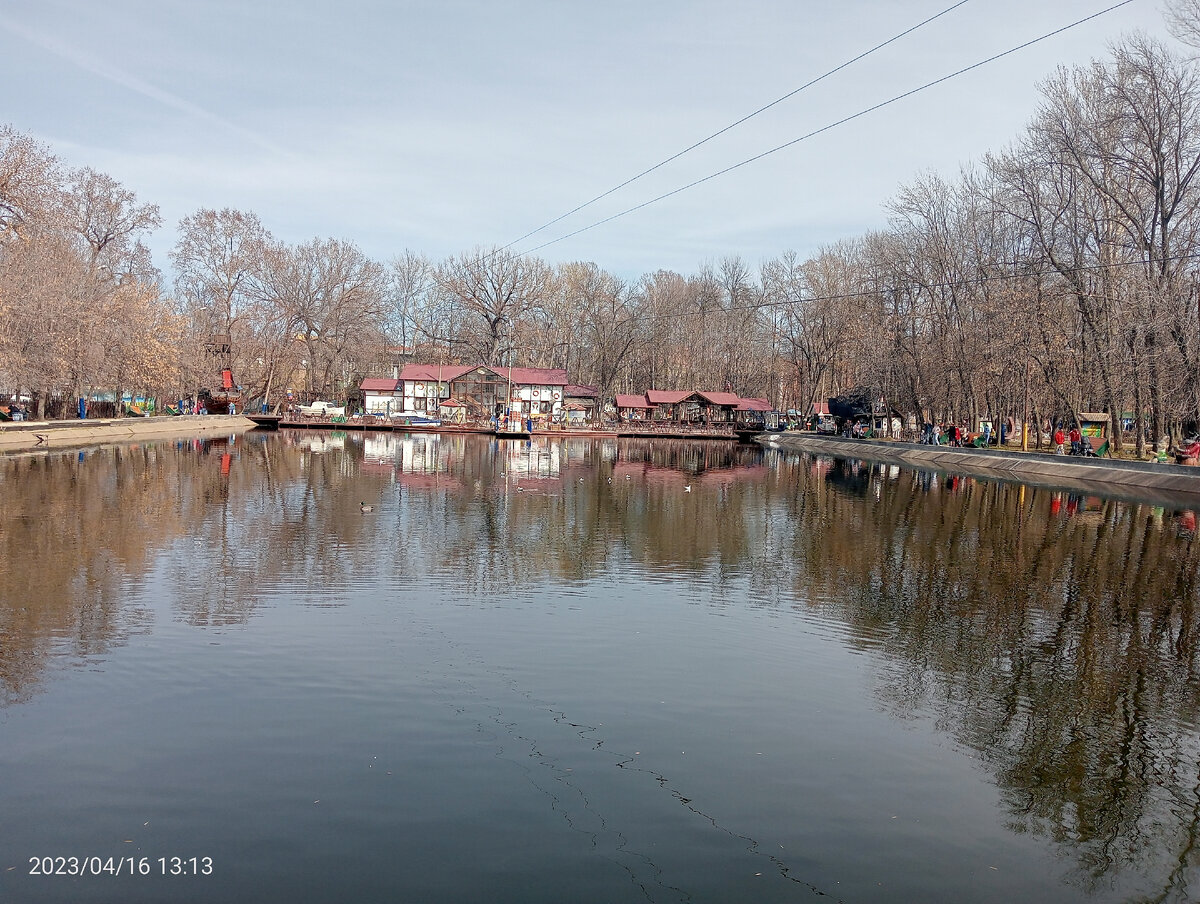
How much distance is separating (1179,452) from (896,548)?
28.4 m

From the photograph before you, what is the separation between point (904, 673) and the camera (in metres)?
11.2

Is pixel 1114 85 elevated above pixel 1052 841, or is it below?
above

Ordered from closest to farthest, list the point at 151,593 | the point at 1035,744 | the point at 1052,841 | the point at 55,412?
1. the point at 1052,841
2. the point at 1035,744
3. the point at 151,593
4. the point at 55,412

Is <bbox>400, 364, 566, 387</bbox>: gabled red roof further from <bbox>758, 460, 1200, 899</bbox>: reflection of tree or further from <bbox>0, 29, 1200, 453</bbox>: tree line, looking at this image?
<bbox>758, 460, 1200, 899</bbox>: reflection of tree

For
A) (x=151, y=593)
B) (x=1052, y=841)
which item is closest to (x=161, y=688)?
(x=151, y=593)

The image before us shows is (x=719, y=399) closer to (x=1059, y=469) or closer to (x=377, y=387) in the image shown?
(x=377, y=387)

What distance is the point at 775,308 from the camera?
117938mm

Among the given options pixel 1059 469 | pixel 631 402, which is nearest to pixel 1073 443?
pixel 1059 469

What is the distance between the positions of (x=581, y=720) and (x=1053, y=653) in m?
7.32

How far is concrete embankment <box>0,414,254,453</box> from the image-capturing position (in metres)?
46.6

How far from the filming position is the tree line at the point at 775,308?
45219 mm

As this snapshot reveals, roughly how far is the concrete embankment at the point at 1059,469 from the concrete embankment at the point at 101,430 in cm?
5195

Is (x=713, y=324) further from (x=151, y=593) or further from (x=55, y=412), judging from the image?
(x=151, y=593)

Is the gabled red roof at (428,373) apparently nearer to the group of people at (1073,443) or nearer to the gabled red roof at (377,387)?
the gabled red roof at (377,387)
